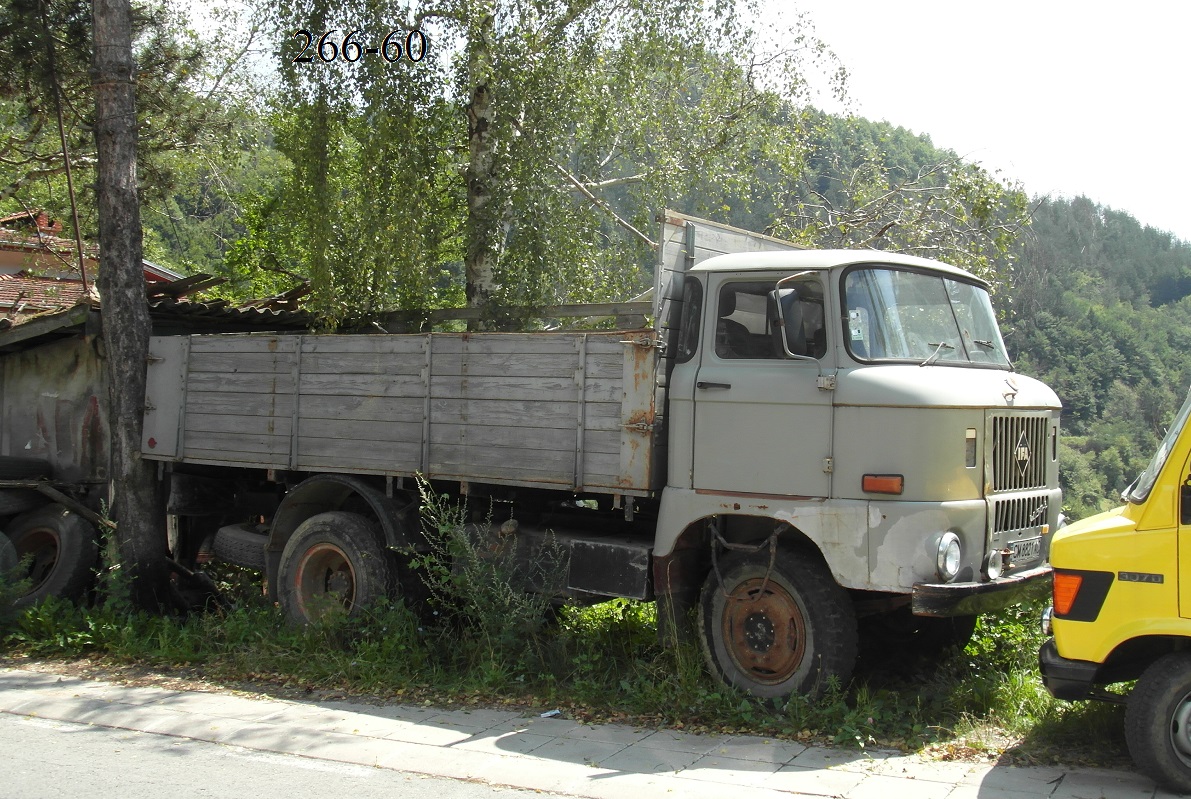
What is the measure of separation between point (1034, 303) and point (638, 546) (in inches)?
802

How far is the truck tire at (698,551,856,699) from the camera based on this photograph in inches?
247

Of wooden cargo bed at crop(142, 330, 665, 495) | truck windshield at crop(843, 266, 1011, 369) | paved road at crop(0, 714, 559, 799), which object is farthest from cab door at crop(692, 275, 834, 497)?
paved road at crop(0, 714, 559, 799)

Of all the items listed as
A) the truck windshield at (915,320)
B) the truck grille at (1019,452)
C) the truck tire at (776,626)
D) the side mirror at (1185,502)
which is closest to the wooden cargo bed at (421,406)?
the truck tire at (776,626)

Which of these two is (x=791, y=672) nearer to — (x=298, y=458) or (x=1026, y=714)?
(x=1026, y=714)

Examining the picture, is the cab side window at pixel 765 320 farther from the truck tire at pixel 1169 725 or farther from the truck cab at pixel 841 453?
the truck tire at pixel 1169 725

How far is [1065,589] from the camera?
17.1 feet

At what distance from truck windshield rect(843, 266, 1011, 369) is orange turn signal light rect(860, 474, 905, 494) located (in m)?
0.73

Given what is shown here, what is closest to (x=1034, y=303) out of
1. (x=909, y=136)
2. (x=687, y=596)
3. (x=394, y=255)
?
(x=909, y=136)

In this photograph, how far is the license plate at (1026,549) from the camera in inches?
253

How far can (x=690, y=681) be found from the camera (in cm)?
663

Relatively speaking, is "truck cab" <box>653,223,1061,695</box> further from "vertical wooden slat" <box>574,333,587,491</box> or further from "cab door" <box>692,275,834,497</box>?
"vertical wooden slat" <box>574,333,587,491</box>

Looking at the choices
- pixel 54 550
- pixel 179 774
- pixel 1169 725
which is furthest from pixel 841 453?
pixel 54 550

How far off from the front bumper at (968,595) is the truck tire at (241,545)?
564cm

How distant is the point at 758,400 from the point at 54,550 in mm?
7687
